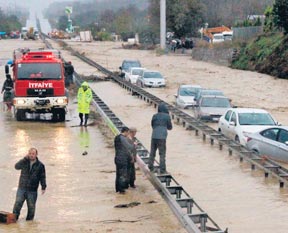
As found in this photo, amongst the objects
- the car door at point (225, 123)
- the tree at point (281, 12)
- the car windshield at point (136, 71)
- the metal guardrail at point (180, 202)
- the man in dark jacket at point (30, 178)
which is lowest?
the car windshield at point (136, 71)

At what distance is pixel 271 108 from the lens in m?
41.0

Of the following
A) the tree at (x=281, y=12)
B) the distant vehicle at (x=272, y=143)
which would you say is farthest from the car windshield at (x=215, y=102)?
the tree at (x=281, y=12)

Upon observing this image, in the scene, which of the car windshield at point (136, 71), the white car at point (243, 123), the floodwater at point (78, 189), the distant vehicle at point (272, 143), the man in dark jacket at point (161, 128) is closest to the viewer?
the floodwater at point (78, 189)

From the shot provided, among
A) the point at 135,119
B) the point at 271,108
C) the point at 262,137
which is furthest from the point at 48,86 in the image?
the point at 271,108

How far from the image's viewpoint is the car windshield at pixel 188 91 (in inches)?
1545

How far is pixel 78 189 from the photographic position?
1936 cm

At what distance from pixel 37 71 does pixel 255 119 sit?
384 inches

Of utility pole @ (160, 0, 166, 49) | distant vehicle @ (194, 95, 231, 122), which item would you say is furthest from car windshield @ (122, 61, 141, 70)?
utility pole @ (160, 0, 166, 49)

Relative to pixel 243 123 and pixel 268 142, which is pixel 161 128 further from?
pixel 243 123

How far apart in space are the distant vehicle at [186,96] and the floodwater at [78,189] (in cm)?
881

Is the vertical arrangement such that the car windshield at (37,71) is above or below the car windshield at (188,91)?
above

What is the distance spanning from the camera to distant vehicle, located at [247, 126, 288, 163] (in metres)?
21.9

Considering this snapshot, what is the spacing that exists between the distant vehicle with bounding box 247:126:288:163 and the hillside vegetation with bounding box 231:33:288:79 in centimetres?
3616

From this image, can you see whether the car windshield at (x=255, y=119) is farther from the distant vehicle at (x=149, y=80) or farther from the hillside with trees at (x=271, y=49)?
the hillside with trees at (x=271, y=49)
